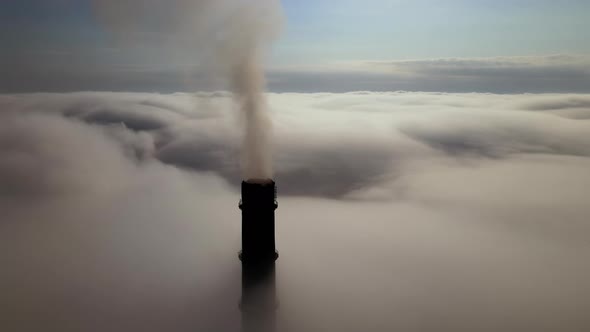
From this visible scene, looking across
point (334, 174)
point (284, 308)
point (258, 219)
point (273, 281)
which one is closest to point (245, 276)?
point (273, 281)

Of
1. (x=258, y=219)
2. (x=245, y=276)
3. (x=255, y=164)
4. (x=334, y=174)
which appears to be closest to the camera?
(x=258, y=219)

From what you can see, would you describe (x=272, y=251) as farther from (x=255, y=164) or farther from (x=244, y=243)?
(x=255, y=164)

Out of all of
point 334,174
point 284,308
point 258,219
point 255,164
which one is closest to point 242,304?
point 284,308

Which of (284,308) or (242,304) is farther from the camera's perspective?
(284,308)

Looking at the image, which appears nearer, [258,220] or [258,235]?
[258,220]

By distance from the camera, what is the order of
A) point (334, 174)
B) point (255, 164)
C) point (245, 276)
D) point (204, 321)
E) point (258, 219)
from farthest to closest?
point (334, 174) → point (204, 321) → point (255, 164) → point (245, 276) → point (258, 219)

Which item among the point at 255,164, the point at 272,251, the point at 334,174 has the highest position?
the point at 334,174

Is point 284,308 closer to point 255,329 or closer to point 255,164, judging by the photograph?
point 255,329

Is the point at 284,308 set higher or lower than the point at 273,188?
lower

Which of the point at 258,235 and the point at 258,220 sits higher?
the point at 258,220
